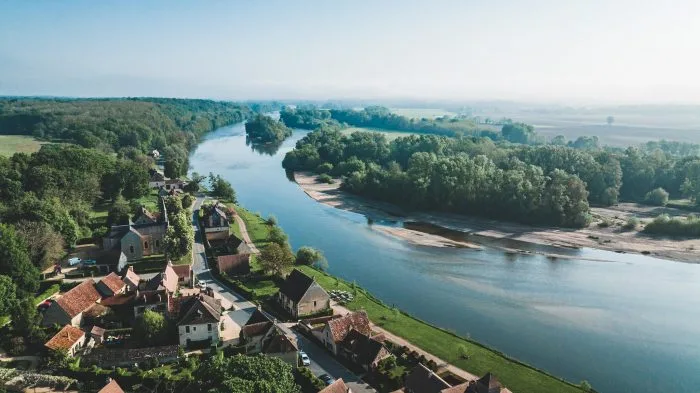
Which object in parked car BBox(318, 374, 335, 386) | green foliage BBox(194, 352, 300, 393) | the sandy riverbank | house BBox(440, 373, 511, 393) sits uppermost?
green foliage BBox(194, 352, 300, 393)

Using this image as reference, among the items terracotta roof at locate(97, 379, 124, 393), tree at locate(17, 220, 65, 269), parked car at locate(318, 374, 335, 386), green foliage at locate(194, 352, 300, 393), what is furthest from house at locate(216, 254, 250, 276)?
green foliage at locate(194, 352, 300, 393)

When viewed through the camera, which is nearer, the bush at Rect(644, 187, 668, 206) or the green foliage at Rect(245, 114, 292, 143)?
the bush at Rect(644, 187, 668, 206)

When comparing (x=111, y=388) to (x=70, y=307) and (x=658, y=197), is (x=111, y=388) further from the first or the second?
(x=658, y=197)

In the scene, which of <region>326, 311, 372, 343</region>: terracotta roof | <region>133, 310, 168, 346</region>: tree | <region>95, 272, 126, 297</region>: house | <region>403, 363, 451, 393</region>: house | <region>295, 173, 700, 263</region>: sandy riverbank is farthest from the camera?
<region>295, 173, 700, 263</region>: sandy riverbank

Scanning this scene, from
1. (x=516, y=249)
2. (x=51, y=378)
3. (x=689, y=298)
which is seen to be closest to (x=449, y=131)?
(x=516, y=249)

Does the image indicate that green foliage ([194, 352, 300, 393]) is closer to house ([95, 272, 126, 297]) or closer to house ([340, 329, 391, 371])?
house ([340, 329, 391, 371])

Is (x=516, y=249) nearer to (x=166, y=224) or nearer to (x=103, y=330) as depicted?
(x=166, y=224)
